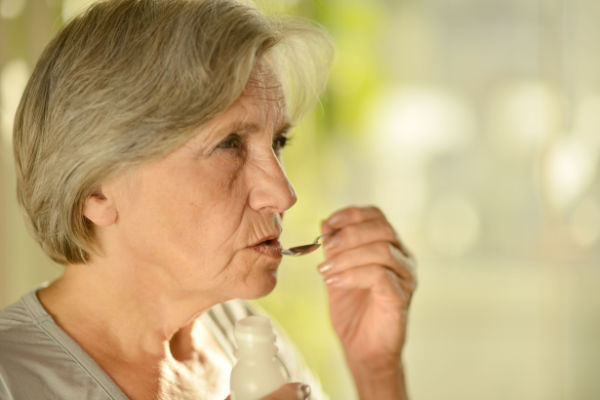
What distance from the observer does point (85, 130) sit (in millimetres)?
973

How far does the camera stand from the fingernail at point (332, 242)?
1159mm

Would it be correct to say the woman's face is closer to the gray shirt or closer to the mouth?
the mouth

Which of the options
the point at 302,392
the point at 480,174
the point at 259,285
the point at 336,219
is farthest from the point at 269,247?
the point at 480,174

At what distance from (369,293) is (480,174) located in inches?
86.0

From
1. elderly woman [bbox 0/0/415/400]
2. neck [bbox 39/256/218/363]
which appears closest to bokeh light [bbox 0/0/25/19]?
elderly woman [bbox 0/0/415/400]

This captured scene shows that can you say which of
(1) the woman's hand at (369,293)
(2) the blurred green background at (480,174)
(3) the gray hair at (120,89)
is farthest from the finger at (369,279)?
(2) the blurred green background at (480,174)

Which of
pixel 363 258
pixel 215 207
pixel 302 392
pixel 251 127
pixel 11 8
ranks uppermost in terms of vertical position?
pixel 11 8

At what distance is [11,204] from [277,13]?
1096 millimetres

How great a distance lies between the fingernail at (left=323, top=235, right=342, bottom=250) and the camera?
3.80 feet

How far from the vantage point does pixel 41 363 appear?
95 cm

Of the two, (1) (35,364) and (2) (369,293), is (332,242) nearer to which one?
(2) (369,293)

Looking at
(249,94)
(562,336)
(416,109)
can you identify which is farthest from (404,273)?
(562,336)

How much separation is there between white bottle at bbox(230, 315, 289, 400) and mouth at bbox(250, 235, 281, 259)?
206 millimetres

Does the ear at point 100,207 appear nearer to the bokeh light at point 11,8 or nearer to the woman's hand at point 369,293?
the woman's hand at point 369,293
